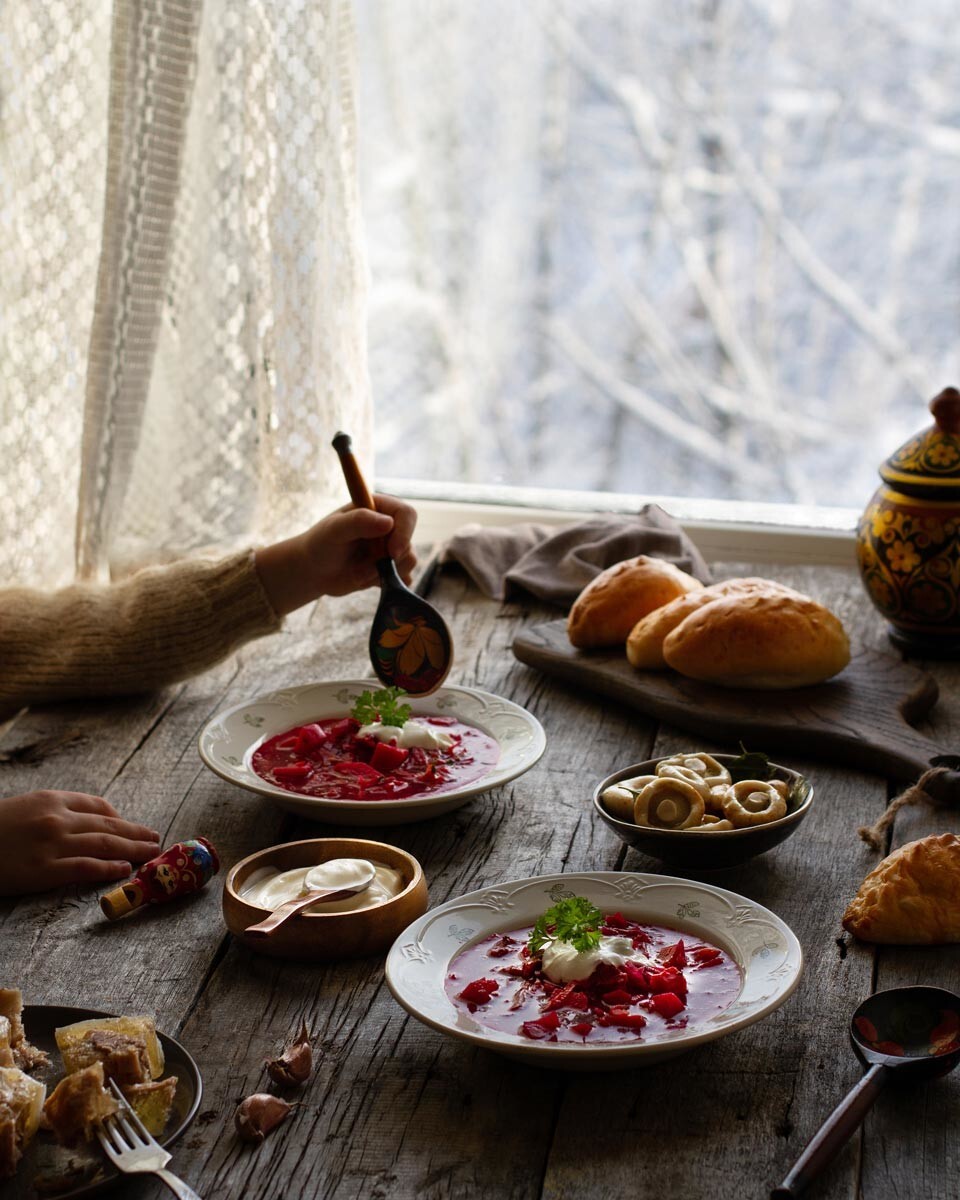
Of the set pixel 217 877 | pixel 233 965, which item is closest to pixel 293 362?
pixel 217 877

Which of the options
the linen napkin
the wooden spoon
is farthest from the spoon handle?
the linen napkin

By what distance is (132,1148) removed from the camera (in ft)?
2.70

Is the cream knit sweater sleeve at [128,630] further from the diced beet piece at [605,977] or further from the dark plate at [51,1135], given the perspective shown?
the diced beet piece at [605,977]

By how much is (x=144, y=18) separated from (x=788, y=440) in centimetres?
311

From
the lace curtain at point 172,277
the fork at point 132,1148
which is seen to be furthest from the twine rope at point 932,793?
the lace curtain at point 172,277

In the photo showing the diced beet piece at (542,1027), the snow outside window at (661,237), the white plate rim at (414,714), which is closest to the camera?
the diced beet piece at (542,1027)

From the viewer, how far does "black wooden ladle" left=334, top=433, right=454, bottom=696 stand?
151 centimetres

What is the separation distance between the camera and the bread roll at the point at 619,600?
1746mm

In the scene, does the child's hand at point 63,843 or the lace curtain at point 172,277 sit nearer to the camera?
the child's hand at point 63,843

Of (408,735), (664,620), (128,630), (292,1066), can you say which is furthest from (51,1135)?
(664,620)

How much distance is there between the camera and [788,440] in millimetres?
4605

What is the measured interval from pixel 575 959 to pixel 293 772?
1.58ft

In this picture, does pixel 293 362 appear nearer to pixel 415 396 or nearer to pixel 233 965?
pixel 233 965

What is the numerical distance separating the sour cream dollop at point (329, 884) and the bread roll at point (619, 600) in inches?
26.2
